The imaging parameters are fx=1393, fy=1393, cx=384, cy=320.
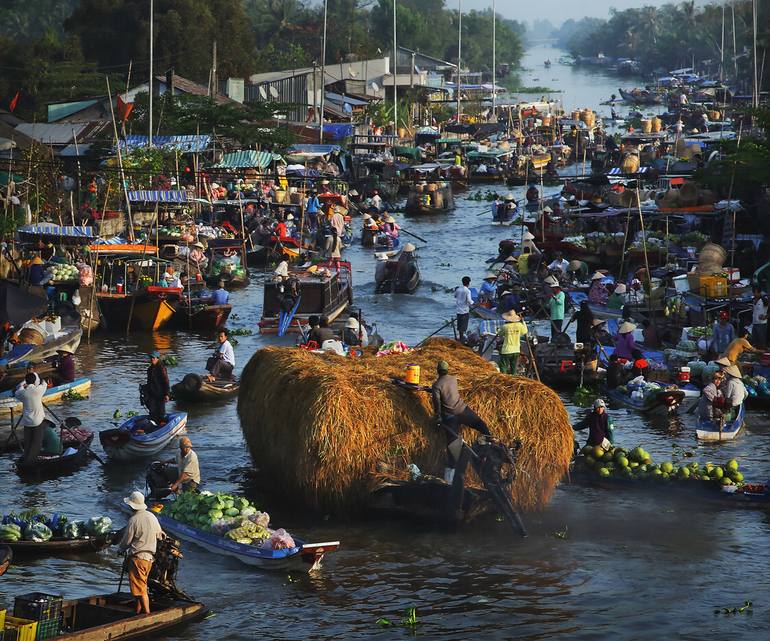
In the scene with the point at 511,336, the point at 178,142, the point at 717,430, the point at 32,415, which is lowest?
the point at 717,430

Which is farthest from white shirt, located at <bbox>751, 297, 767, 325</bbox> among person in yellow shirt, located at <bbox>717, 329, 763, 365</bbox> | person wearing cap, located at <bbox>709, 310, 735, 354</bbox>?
person in yellow shirt, located at <bbox>717, 329, 763, 365</bbox>

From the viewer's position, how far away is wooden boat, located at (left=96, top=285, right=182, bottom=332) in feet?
106

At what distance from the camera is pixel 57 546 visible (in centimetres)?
1655

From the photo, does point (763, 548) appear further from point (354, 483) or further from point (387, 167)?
point (387, 167)

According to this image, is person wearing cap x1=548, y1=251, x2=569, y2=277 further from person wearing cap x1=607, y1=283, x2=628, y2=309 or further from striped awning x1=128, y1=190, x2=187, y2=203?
striped awning x1=128, y1=190, x2=187, y2=203

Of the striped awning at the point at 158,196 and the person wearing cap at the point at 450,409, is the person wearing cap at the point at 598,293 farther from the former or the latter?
the person wearing cap at the point at 450,409

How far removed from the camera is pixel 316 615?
49.5ft

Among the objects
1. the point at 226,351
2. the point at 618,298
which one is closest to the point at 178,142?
the point at 618,298

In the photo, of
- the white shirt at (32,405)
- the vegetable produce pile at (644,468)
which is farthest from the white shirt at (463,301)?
the white shirt at (32,405)

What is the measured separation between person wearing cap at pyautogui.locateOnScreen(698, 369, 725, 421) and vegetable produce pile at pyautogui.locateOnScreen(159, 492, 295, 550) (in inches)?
341

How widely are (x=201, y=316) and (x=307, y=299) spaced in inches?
104

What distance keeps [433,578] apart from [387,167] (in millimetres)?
47683

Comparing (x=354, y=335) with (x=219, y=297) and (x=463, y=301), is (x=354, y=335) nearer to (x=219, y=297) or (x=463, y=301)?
(x=463, y=301)

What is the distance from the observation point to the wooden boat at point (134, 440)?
2091 centimetres
